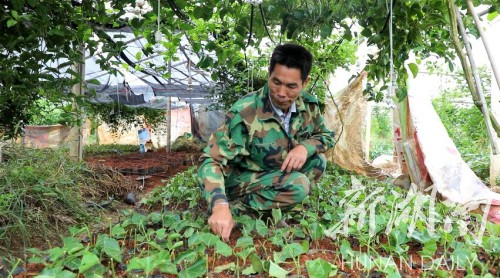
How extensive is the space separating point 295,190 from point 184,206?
1.06 metres

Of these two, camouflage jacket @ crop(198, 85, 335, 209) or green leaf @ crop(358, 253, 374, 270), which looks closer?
green leaf @ crop(358, 253, 374, 270)

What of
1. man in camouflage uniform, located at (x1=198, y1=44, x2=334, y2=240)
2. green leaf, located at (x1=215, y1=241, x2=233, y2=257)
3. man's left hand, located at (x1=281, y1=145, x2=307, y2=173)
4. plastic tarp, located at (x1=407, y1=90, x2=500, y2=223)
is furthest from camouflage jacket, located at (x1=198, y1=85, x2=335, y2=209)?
plastic tarp, located at (x1=407, y1=90, x2=500, y2=223)

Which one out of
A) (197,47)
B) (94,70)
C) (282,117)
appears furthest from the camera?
(94,70)

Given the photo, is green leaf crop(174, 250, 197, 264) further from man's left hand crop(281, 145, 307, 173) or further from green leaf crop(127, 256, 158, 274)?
man's left hand crop(281, 145, 307, 173)

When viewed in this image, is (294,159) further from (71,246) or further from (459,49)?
(71,246)

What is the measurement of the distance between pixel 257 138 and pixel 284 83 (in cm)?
35

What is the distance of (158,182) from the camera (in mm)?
5004

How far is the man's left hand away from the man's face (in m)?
0.27

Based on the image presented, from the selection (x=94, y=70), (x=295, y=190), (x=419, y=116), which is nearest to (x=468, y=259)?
(x=295, y=190)

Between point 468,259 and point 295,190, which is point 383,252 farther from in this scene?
point 295,190

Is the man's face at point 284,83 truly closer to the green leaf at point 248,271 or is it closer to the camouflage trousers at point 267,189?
the camouflage trousers at point 267,189

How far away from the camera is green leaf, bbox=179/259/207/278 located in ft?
4.24

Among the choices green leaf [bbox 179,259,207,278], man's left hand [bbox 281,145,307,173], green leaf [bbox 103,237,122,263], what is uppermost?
man's left hand [bbox 281,145,307,173]

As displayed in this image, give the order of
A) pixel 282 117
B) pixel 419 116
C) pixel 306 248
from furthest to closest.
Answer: pixel 419 116 < pixel 282 117 < pixel 306 248
